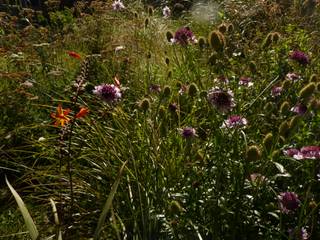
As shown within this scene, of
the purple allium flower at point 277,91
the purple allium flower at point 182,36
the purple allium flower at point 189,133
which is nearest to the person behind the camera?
the purple allium flower at point 189,133

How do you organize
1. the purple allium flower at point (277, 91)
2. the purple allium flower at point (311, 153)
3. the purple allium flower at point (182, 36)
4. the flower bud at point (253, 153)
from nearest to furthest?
the flower bud at point (253, 153), the purple allium flower at point (311, 153), the purple allium flower at point (277, 91), the purple allium flower at point (182, 36)

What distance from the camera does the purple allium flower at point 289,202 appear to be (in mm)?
1944

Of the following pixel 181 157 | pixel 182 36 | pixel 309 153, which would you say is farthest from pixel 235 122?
pixel 182 36

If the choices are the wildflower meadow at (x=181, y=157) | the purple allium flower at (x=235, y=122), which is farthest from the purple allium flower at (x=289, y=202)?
the purple allium flower at (x=235, y=122)

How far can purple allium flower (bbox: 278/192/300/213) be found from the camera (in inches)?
76.5

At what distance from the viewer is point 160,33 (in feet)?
18.1

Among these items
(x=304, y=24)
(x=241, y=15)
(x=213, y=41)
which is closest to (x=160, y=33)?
(x=241, y=15)

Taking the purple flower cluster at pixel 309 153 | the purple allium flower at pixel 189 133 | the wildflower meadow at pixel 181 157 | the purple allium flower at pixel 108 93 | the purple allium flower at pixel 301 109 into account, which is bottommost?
the wildflower meadow at pixel 181 157

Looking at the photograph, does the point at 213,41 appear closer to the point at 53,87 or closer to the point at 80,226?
the point at 80,226

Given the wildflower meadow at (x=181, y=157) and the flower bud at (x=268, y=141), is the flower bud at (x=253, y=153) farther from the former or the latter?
the flower bud at (x=268, y=141)

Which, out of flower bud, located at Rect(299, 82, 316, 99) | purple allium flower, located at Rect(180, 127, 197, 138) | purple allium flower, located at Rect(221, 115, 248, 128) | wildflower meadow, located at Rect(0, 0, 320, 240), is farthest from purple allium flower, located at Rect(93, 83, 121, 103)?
flower bud, located at Rect(299, 82, 316, 99)

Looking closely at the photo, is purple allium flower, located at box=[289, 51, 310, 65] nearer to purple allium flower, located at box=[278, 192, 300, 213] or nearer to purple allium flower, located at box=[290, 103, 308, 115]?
purple allium flower, located at box=[290, 103, 308, 115]

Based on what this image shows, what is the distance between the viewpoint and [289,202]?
195 centimetres

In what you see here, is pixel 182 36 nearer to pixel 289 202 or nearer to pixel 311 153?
pixel 311 153
